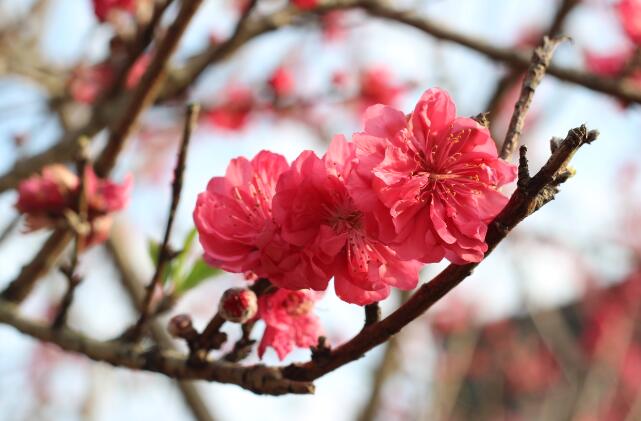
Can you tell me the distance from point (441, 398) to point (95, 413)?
189 cm

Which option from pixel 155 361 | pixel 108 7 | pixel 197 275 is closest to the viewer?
pixel 155 361

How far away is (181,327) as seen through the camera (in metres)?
1.15

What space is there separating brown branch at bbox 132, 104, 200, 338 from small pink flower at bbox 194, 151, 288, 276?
8.2 inches

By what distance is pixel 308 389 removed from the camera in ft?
3.22

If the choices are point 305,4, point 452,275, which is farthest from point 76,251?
point 305,4

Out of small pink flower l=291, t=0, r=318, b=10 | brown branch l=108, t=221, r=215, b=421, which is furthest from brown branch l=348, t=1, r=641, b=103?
brown branch l=108, t=221, r=215, b=421

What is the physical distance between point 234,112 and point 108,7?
4.47ft

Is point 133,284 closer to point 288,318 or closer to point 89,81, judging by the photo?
point 89,81

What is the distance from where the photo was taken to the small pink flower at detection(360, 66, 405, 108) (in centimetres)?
378

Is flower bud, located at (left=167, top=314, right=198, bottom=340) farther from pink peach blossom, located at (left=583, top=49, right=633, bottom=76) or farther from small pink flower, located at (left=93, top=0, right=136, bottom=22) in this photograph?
pink peach blossom, located at (left=583, top=49, right=633, bottom=76)

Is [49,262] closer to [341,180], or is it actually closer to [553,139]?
[341,180]

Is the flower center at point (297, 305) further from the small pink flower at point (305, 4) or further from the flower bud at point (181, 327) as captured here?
the small pink flower at point (305, 4)

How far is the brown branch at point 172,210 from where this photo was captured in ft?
4.00

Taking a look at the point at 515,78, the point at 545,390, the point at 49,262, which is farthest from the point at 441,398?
the point at 545,390
